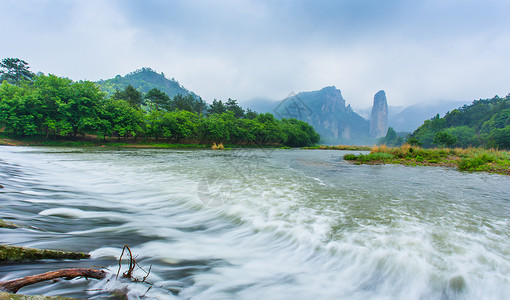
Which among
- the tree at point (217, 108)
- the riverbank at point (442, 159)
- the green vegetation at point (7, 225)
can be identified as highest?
the tree at point (217, 108)

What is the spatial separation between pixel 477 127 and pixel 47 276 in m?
120

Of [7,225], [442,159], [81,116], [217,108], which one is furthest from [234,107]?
[7,225]

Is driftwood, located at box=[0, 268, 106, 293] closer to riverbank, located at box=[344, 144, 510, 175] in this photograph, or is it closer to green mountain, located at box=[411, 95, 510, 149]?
riverbank, located at box=[344, 144, 510, 175]

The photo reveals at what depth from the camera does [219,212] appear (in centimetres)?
454

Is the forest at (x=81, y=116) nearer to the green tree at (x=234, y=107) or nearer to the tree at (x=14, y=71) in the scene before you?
the tree at (x=14, y=71)

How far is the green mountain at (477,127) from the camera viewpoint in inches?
2002

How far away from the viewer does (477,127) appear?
80.3 metres

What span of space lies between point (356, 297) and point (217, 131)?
50423 mm

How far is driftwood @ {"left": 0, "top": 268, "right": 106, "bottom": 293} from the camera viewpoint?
1334 millimetres

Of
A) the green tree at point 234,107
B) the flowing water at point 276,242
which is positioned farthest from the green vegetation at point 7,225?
the green tree at point 234,107

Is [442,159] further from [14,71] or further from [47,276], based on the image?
[14,71]

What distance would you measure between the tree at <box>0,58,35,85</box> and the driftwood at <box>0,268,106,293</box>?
7290 centimetres

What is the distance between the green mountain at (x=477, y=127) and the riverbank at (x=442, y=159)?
2777 centimetres

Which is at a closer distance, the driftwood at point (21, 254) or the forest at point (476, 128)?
the driftwood at point (21, 254)
